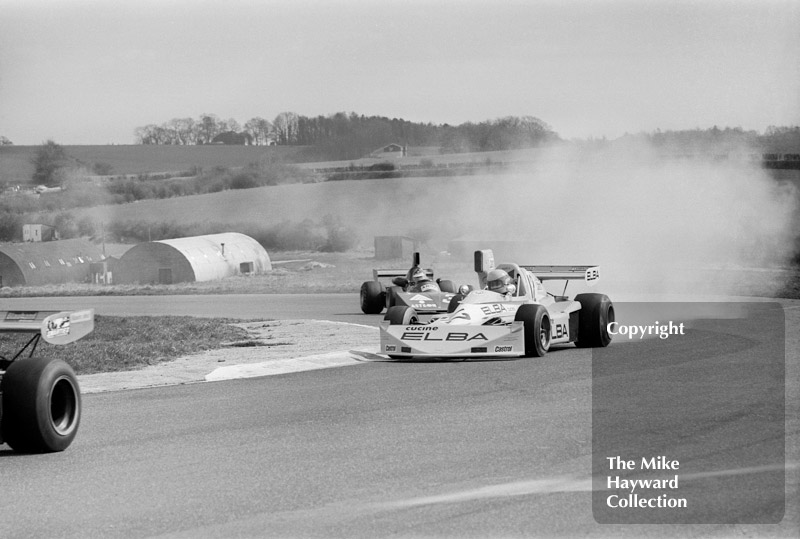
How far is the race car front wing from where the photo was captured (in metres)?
16.3

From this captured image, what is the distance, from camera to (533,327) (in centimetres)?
1638

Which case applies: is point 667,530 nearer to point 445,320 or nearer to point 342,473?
point 342,473

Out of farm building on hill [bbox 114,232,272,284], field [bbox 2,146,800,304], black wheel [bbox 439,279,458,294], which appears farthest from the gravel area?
farm building on hill [bbox 114,232,272,284]

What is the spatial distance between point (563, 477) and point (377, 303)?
69.8 feet

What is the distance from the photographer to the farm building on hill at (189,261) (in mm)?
51594

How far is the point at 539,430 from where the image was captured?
33.0 feet

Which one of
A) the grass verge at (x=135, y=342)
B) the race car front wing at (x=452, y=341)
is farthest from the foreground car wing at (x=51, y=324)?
the race car front wing at (x=452, y=341)

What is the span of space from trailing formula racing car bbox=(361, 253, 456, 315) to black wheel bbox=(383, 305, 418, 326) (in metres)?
2.18

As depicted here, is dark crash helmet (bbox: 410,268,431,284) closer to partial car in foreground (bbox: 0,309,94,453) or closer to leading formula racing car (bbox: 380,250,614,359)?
leading formula racing car (bbox: 380,250,614,359)

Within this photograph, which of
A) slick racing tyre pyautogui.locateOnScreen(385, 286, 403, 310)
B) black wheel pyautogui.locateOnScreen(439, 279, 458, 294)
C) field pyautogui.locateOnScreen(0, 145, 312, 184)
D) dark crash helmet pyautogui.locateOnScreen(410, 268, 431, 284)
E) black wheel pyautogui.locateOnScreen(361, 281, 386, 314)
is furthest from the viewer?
field pyautogui.locateOnScreen(0, 145, 312, 184)

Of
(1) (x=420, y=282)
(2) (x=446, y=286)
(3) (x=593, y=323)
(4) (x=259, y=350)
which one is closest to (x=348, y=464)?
(3) (x=593, y=323)

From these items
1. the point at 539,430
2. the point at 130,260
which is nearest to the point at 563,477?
the point at 539,430

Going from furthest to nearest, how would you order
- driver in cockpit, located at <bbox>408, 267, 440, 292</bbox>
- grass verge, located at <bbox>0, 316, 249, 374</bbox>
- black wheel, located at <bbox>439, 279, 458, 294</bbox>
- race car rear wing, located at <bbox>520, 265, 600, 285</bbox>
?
black wheel, located at <bbox>439, 279, 458, 294</bbox> < driver in cockpit, located at <bbox>408, 267, 440, 292</bbox> < race car rear wing, located at <bbox>520, 265, 600, 285</bbox> < grass verge, located at <bbox>0, 316, 249, 374</bbox>

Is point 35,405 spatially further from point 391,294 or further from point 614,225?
point 614,225
